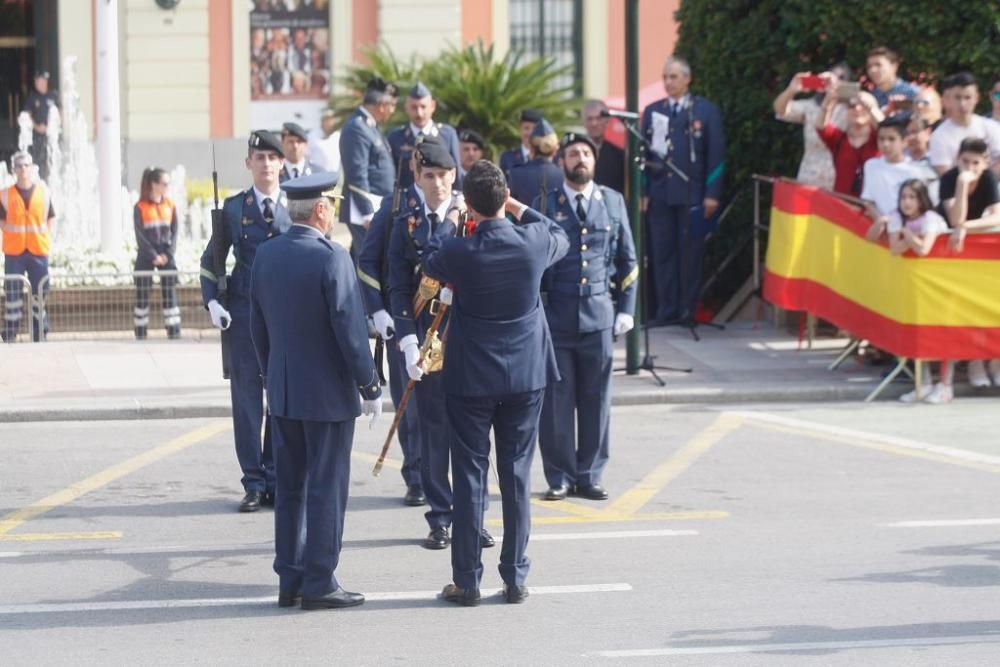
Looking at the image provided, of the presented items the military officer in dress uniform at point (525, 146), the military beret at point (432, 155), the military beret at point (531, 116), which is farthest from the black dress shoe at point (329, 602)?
the military beret at point (531, 116)

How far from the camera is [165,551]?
9164 millimetres

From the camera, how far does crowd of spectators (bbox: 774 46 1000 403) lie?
43.2 ft

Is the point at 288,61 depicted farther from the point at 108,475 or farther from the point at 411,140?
the point at 108,475

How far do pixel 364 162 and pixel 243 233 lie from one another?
15.0 feet

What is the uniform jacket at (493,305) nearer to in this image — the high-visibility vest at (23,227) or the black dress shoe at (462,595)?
the black dress shoe at (462,595)

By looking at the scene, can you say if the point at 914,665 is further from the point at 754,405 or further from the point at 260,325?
the point at 754,405

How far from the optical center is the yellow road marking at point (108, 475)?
9.92 metres

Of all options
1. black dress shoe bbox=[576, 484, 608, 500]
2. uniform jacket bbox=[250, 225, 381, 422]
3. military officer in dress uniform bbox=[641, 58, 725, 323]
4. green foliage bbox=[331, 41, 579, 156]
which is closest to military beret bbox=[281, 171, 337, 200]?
uniform jacket bbox=[250, 225, 381, 422]

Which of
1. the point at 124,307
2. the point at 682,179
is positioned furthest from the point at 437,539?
the point at 124,307

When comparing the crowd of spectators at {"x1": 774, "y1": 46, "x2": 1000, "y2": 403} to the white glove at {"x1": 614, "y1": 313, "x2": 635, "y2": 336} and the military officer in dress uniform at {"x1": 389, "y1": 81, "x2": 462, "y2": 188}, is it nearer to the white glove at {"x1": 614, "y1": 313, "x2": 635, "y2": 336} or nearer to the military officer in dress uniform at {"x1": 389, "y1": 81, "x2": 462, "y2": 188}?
the military officer in dress uniform at {"x1": 389, "y1": 81, "x2": 462, "y2": 188}

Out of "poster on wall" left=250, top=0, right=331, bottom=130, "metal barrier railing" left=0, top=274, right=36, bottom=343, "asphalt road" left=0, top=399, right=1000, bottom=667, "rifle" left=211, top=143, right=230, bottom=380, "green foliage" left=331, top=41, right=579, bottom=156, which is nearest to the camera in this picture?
"asphalt road" left=0, top=399, right=1000, bottom=667

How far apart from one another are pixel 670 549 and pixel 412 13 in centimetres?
2120

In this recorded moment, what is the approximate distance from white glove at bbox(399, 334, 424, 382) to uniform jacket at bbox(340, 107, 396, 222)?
534 centimetres

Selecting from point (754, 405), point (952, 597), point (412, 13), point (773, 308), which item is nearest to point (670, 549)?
point (952, 597)
